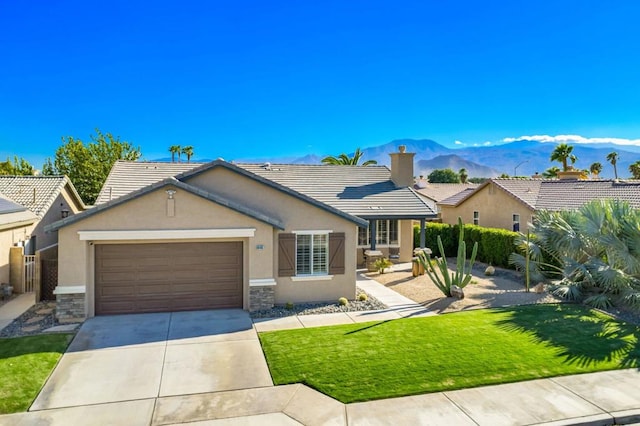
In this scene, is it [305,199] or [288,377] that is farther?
[305,199]

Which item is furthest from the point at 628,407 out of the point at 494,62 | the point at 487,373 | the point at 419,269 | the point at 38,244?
the point at 494,62

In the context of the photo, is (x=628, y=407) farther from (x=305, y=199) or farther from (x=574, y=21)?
(x=574, y=21)

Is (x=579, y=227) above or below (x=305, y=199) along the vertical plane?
below

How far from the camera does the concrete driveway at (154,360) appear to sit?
340 inches

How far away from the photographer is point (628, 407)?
812 centimetres

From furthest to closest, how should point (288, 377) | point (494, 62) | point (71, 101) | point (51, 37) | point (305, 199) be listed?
point (71, 101), point (494, 62), point (51, 37), point (305, 199), point (288, 377)

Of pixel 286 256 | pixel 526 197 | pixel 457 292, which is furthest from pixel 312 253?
pixel 526 197

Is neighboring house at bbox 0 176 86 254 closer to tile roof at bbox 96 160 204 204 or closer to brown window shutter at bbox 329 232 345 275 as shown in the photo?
tile roof at bbox 96 160 204 204

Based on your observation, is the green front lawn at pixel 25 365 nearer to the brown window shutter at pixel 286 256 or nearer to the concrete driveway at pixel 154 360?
the concrete driveway at pixel 154 360

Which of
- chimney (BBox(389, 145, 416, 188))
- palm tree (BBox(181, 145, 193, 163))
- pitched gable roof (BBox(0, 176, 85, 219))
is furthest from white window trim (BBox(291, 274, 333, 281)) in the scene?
palm tree (BBox(181, 145, 193, 163))

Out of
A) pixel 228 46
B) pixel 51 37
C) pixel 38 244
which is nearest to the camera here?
pixel 38 244

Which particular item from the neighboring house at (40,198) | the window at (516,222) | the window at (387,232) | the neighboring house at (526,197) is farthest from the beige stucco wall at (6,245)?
the window at (516,222)

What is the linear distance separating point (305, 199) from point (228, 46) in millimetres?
24029

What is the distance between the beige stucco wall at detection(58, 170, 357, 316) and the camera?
1289cm
